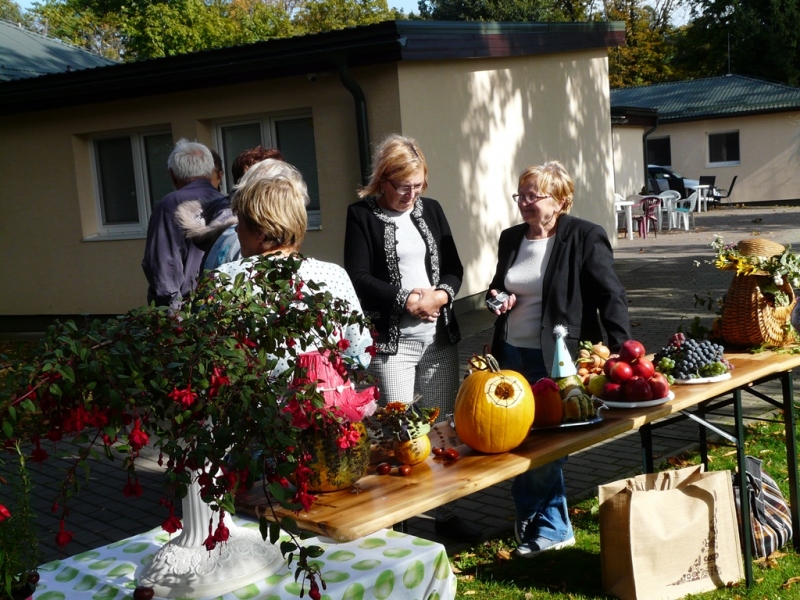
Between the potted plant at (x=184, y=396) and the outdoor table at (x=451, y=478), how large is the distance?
0.38m

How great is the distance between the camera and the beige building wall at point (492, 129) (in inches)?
439

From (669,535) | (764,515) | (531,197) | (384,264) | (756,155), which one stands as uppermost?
(756,155)

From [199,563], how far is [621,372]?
191 cm

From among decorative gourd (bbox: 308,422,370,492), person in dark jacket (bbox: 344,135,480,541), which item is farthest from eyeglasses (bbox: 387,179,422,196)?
decorative gourd (bbox: 308,422,370,492)

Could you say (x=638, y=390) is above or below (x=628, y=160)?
below

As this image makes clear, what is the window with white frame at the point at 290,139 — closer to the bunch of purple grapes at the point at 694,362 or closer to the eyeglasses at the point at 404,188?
the eyeglasses at the point at 404,188

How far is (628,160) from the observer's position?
2673cm

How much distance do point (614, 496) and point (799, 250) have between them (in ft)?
47.8

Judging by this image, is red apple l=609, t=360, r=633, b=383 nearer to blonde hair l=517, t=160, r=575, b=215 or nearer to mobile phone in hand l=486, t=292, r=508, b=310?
mobile phone in hand l=486, t=292, r=508, b=310

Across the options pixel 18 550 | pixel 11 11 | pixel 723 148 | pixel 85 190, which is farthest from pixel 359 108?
pixel 11 11

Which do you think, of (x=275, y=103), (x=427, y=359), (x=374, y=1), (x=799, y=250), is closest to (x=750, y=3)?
(x=374, y=1)

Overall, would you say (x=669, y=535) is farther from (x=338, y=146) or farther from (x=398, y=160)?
(x=338, y=146)

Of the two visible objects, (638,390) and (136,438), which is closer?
(136,438)

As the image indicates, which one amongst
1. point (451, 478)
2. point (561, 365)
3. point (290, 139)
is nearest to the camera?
point (451, 478)
